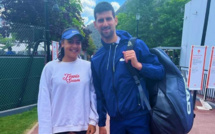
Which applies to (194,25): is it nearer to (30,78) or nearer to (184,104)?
(30,78)

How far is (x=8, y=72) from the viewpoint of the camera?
5.45m

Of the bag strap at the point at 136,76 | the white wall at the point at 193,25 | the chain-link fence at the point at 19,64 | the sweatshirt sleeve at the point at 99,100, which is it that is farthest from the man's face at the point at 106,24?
the white wall at the point at 193,25

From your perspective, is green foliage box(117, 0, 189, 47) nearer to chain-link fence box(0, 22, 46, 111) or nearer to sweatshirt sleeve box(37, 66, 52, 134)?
chain-link fence box(0, 22, 46, 111)

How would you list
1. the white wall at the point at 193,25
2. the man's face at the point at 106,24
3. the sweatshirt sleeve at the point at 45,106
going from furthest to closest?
the white wall at the point at 193,25
the man's face at the point at 106,24
the sweatshirt sleeve at the point at 45,106

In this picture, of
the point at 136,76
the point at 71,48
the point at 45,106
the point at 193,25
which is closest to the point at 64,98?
the point at 45,106

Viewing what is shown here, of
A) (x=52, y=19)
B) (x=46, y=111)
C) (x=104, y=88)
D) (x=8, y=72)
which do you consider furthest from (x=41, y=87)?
(x=52, y=19)

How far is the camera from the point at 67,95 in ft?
6.27

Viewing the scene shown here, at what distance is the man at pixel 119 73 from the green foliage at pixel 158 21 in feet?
72.6

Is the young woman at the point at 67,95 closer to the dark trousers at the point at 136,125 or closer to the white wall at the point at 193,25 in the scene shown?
the dark trousers at the point at 136,125

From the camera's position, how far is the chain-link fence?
→ 5391 millimetres

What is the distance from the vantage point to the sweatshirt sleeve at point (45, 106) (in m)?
1.82

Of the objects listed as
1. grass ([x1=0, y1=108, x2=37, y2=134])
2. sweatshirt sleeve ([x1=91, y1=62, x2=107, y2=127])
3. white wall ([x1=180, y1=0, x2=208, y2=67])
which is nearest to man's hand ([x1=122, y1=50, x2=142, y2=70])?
sweatshirt sleeve ([x1=91, y1=62, x2=107, y2=127])

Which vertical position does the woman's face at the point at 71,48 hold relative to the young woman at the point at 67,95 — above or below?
above

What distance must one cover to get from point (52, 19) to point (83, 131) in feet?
41.2
